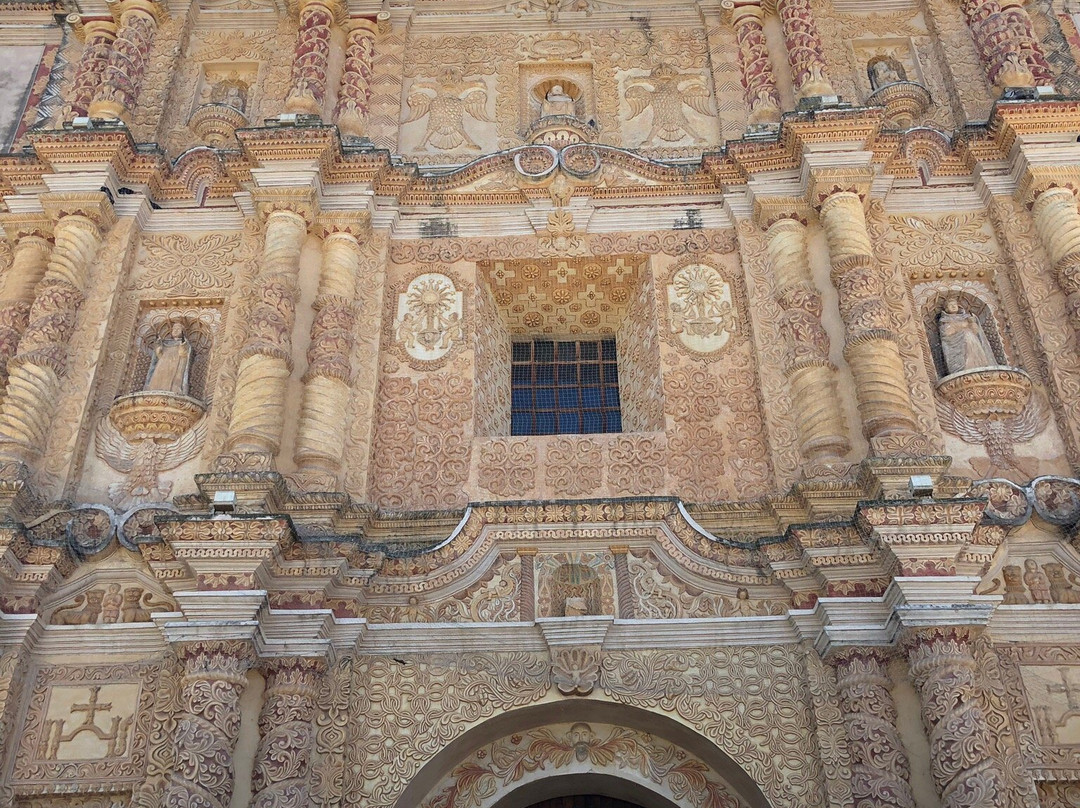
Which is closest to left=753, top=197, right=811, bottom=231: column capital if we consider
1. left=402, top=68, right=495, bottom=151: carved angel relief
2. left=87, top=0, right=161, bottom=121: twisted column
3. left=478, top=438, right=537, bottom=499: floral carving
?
left=402, top=68, right=495, bottom=151: carved angel relief

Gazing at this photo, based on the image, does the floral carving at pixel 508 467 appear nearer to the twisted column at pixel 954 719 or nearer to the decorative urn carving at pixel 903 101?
the twisted column at pixel 954 719

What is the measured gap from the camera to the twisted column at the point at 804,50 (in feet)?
36.7

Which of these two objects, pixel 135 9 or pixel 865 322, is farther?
pixel 135 9

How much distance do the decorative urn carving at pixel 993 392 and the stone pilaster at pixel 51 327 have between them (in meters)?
7.83

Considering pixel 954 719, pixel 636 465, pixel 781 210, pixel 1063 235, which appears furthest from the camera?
pixel 781 210

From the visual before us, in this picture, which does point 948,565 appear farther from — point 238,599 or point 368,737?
point 238,599

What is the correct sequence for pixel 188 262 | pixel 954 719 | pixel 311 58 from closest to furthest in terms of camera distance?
pixel 954 719
pixel 188 262
pixel 311 58

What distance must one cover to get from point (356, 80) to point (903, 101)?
234 inches

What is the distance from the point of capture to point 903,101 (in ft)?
38.1

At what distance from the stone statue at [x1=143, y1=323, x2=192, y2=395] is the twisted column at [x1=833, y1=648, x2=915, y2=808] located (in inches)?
239

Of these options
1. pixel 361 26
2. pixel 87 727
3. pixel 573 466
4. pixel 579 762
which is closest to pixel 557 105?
pixel 361 26

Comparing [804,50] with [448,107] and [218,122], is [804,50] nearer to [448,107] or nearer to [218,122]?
[448,107]

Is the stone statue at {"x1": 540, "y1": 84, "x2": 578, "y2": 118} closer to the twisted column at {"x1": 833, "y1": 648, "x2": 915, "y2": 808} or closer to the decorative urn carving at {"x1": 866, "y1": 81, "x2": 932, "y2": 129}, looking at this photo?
the decorative urn carving at {"x1": 866, "y1": 81, "x2": 932, "y2": 129}

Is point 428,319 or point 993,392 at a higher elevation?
point 428,319
